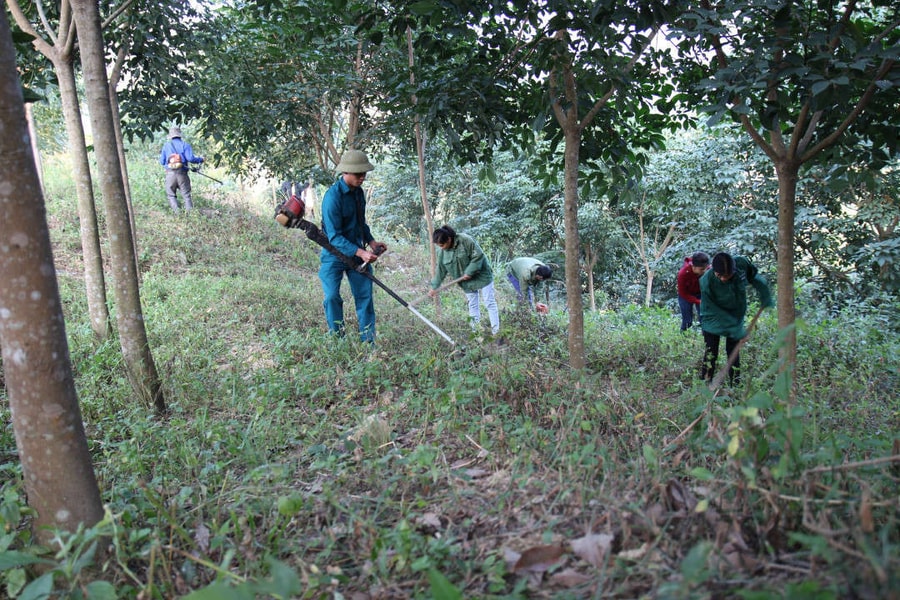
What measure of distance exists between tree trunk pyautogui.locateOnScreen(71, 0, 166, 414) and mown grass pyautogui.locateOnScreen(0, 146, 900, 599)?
23 cm

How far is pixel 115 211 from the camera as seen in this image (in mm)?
3930

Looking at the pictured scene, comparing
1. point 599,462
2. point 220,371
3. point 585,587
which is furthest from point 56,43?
point 585,587

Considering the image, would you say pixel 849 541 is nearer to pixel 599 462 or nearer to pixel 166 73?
pixel 599 462

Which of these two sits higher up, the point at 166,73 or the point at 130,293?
the point at 166,73

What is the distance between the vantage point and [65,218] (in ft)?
34.7

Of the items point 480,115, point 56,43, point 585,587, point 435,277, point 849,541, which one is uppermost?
point 56,43

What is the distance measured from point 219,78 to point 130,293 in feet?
15.7

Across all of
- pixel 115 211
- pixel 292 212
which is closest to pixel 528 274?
pixel 292 212

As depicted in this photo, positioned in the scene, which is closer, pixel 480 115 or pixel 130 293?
pixel 130 293

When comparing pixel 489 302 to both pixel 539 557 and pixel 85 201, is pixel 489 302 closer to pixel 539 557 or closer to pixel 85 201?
pixel 85 201

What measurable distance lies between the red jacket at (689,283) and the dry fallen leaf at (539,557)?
5.76 m

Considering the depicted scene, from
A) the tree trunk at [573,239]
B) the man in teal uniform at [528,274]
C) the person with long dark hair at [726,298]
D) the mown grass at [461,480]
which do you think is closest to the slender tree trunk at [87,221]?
the mown grass at [461,480]

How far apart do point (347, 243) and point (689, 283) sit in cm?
425

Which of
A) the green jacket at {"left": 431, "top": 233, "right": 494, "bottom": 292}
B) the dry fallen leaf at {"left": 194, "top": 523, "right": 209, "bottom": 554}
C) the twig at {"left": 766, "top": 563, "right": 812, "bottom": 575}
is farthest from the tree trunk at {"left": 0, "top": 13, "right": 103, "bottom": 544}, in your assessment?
the green jacket at {"left": 431, "top": 233, "right": 494, "bottom": 292}
